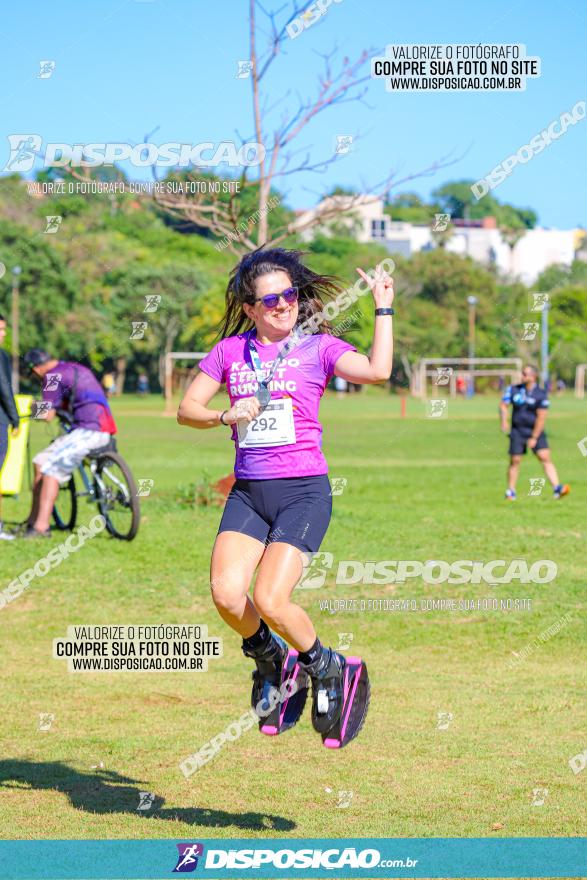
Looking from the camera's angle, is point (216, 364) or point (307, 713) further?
point (307, 713)

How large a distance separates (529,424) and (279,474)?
50.8ft

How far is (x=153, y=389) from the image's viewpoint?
79438 millimetres

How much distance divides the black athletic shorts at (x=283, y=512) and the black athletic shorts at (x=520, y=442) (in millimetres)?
15017

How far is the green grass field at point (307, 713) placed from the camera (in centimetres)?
589

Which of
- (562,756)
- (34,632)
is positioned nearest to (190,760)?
(562,756)

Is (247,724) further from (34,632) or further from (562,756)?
(34,632)

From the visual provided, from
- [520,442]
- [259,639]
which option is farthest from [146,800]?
[520,442]

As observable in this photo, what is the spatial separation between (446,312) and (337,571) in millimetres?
55386

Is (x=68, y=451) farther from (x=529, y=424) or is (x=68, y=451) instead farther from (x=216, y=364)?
(x=529, y=424)

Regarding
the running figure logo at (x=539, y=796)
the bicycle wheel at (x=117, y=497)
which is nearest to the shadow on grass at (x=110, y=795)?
the running figure logo at (x=539, y=796)

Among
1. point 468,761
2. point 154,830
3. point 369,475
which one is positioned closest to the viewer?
point 154,830

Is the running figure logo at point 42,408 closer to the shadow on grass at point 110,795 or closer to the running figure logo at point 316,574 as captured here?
the running figure logo at point 316,574

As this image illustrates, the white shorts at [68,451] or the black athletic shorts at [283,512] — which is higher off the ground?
the black athletic shorts at [283,512]

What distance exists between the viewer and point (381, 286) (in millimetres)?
5602
